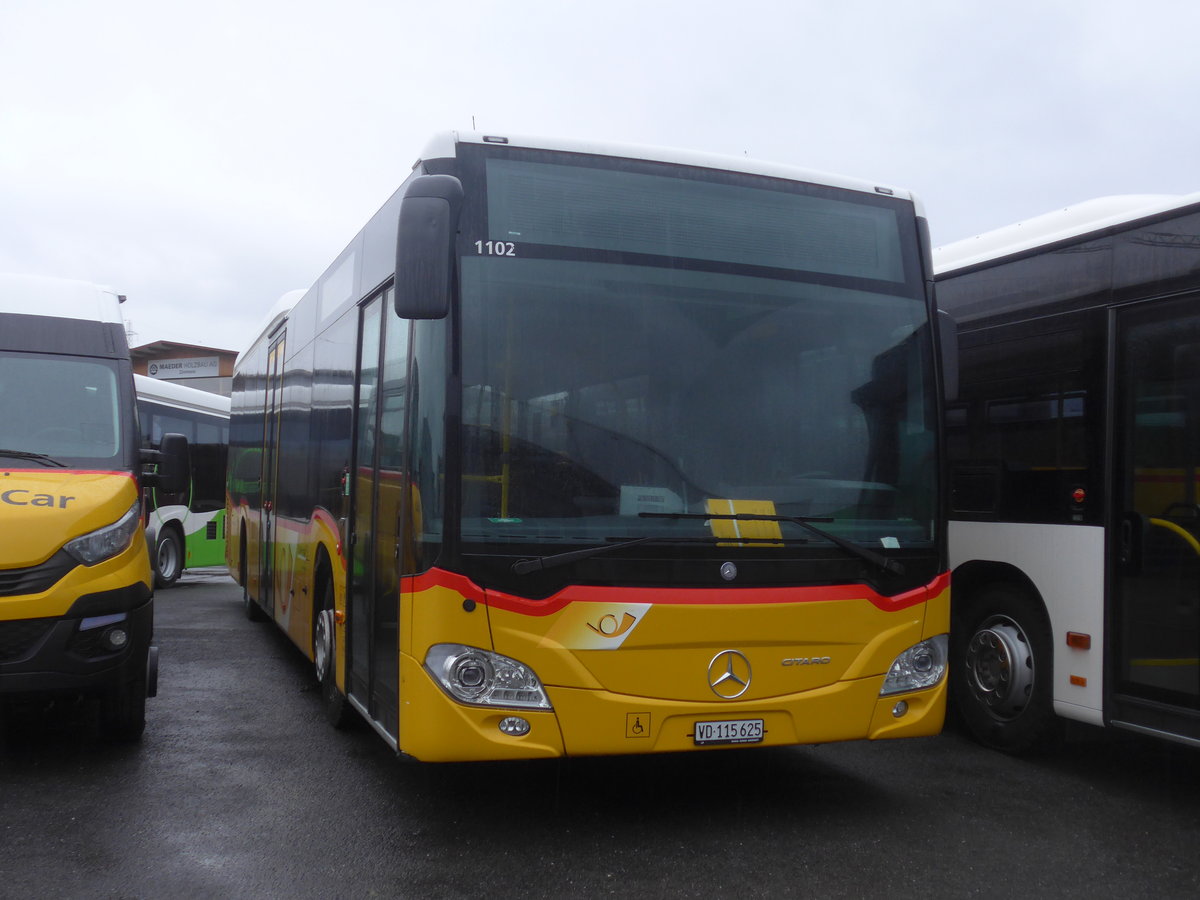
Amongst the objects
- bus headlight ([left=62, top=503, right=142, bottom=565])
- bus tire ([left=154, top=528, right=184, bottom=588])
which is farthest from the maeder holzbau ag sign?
bus headlight ([left=62, top=503, right=142, bottom=565])

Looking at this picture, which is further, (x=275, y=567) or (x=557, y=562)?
(x=275, y=567)

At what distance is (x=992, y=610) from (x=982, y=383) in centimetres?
134

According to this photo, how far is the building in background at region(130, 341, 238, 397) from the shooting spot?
5066 centimetres

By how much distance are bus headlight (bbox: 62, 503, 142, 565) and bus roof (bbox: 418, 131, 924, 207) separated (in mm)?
2563

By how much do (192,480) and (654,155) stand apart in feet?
49.0

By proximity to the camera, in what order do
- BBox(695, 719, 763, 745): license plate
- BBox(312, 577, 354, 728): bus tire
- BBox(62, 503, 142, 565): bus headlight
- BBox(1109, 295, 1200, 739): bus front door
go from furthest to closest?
1. BBox(312, 577, 354, 728): bus tire
2. BBox(62, 503, 142, 565): bus headlight
3. BBox(1109, 295, 1200, 739): bus front door
4. BBox(695, 719, 763, 745): license plate

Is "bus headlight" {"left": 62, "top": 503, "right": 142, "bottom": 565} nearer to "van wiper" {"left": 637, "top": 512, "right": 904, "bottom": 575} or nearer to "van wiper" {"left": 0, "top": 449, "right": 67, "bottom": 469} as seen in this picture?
"van wiper" {"left": 0, "top": 449, "right": 67, "bottom": 469}

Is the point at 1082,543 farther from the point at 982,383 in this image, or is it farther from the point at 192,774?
the point at 192,774

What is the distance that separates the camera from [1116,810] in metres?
5.80

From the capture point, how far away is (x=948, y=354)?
19.1 feet

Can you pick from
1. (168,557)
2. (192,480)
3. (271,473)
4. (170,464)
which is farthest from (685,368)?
(192,480)

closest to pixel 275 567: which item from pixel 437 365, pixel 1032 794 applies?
pixel 437 365

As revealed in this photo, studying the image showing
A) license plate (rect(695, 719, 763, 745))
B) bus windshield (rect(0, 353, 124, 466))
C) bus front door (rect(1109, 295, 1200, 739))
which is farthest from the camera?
bus windshield (rect(0, 353, 124, 466))

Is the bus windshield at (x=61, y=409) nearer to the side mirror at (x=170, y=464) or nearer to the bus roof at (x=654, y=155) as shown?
the side mirror at (x=170, y=464)
